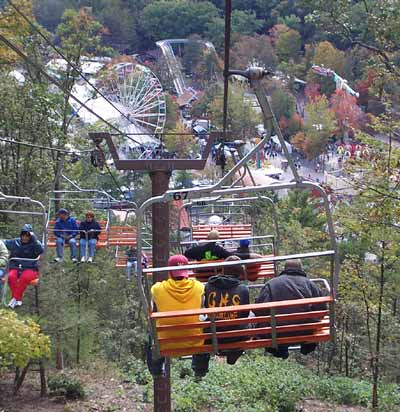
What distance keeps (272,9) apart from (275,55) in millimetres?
19507

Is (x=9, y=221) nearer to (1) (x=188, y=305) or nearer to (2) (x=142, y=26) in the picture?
(1) (x=188, y=305)

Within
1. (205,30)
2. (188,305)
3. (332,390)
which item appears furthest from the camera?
(205,30)

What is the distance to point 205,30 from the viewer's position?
98.9 meters

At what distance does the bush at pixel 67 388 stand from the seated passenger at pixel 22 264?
7.58m

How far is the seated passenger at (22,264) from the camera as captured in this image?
7758 mm

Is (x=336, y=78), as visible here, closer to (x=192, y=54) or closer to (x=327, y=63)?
(x=327, y=63)

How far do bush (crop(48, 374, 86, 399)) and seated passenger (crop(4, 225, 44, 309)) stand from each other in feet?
24.9

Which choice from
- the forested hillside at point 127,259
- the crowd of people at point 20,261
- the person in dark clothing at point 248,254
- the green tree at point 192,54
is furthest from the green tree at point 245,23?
the person in dark clothing at point 248,254

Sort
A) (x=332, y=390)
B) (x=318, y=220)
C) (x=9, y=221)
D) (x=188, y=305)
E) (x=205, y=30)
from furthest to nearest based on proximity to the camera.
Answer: (x=205, y=30), (x=318, y=220), (x=9, y=221), (x=332, y=390), (x=188, y=305)

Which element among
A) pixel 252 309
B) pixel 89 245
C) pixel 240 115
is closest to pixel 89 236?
pixel 89 245

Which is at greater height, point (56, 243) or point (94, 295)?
point (56, 243)

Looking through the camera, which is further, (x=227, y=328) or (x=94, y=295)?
(x=94, y=295)


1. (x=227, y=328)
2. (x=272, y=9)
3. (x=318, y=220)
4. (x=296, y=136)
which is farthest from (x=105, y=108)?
(x=227, y=328)

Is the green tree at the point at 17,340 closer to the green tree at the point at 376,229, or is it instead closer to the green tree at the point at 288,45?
the green tree at the point at 376,229
